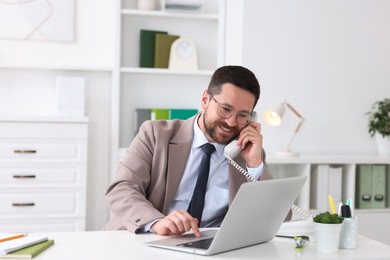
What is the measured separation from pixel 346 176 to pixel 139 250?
300 cm

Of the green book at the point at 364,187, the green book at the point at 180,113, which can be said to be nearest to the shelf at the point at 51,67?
the green book at the point at 180,113

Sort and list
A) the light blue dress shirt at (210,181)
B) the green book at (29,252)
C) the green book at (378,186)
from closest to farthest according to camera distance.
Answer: the green book at (29,252)
the light blue dress shirt at (210,181)
the green book at (378,186)

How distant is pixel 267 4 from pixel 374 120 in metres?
1.27

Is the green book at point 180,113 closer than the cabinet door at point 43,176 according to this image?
No

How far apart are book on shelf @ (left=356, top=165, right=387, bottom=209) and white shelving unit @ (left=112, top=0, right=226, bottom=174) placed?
1439mm

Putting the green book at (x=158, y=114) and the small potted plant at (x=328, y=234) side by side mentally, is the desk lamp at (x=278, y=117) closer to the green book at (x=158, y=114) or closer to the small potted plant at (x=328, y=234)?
the green book at (x=158, y=114)

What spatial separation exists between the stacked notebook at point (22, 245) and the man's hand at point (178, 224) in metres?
0.36

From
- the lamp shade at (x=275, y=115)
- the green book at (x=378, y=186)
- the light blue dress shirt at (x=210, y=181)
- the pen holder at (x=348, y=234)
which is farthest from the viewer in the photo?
the green book at (x=378, y=186)

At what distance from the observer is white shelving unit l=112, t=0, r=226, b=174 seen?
4758 millimetres

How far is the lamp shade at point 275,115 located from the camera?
14.3ft

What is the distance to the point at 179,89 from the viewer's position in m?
5.00

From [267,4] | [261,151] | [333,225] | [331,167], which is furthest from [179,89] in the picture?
[333,225]

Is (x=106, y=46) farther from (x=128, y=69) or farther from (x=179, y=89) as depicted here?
(x=179, y=89)

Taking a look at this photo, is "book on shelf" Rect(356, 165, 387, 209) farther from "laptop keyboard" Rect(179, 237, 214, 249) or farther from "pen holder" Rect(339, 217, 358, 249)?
"laptop keyboard" Rect(179, 237, 214, 249)
